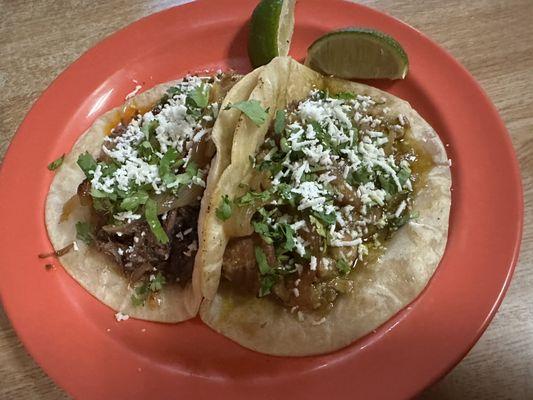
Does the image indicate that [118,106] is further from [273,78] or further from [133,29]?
[273,78]

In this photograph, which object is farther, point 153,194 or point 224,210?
point 153,194

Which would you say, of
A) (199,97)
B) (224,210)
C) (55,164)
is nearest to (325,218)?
(224,210)

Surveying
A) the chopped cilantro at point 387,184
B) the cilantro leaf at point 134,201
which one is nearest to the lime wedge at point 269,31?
the chopped cilantro at point 387,184

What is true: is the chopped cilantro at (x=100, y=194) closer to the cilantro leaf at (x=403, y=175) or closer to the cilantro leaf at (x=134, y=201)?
the cilantro leaf at (x=134, y=201)

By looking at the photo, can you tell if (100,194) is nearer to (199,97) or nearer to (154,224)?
(154,224)

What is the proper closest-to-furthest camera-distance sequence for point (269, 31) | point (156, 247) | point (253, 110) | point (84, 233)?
point (253, 110), point (156, 247), point (84, 233), point (269, 31)

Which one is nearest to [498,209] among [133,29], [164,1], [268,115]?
[268,115]

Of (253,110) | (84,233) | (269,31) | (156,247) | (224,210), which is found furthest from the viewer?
(269,31)
